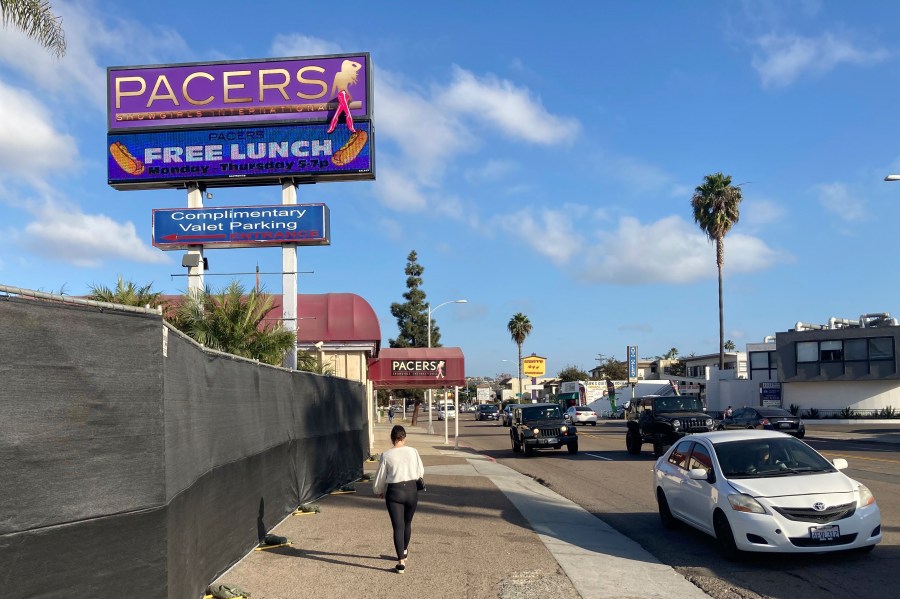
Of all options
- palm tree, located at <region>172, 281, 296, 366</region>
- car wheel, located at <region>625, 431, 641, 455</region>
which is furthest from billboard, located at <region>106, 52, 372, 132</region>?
car wheel, located at <region>625, 431, 641, 455</region>

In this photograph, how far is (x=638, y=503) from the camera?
1483 cm

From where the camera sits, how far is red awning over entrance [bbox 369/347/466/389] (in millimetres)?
36594

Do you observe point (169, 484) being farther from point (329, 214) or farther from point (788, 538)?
point (329, 214)

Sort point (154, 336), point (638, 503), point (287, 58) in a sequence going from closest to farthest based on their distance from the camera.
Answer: point (154, 336) → point (638, 503) → point (287, 58)

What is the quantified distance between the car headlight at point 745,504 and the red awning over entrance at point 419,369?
1085 inches

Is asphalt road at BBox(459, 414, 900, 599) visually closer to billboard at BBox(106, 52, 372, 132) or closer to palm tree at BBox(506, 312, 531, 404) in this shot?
billboard at BBox(106, 52, 372, 132)

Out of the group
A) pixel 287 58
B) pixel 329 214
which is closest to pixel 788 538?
pixel 329 214

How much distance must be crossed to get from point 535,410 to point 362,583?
21.9 meters

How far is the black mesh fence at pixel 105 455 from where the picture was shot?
4652 mm

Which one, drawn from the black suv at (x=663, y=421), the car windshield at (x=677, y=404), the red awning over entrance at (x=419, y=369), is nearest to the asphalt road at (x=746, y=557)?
the black suv at (x=663, y=421)

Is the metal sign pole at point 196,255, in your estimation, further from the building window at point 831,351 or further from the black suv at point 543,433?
the building window at point 831,351

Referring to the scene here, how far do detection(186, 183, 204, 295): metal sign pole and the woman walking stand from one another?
1356 centimetres

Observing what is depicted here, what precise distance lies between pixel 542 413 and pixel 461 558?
2035 centimetres

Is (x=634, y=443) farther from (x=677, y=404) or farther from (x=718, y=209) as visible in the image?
(x=718, y=209)
